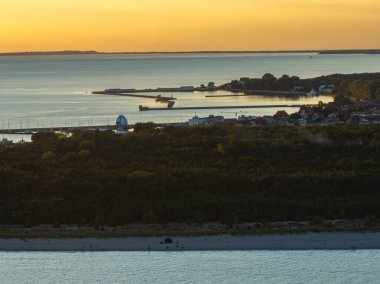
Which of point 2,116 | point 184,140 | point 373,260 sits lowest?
point 373,260

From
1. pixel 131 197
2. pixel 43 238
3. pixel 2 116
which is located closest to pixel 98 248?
pixel 43 238

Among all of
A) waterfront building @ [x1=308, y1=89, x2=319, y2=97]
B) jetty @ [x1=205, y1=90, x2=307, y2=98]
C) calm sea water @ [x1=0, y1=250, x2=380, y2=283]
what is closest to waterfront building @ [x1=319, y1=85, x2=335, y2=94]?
waterfront building @ [x1=308, y1=89, x2=319, y2=97]

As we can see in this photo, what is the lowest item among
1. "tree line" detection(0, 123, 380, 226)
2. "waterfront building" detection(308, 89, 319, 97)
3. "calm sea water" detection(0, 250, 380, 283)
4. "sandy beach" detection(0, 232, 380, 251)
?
"calm sea water" detection(0, 250, 380, 283)

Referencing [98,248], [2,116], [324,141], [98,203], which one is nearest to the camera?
[98,248]

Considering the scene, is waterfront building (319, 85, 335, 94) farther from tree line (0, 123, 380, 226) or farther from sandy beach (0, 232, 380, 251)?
sandy beach (0, 232, 380, 251)

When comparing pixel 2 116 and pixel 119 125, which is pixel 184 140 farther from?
pixel 2 116

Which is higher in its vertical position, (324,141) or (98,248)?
(324,141)
